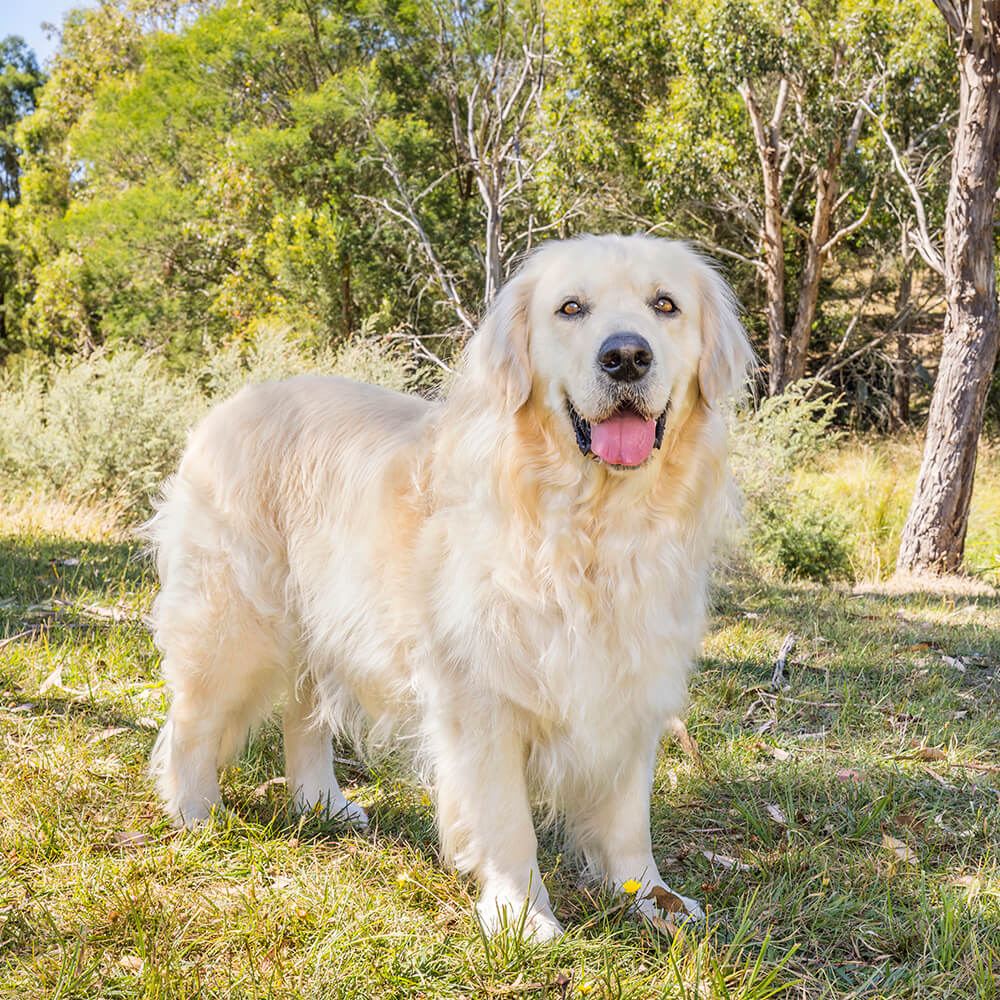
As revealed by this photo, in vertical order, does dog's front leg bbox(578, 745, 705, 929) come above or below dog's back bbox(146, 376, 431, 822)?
below

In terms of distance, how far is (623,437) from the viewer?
6.76 ft

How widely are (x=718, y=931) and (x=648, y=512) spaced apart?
1.04 m

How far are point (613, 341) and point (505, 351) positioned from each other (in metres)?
0.33

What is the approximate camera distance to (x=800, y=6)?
1152cm

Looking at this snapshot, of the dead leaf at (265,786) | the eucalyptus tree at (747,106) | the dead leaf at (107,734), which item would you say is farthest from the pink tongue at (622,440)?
the eucalyptus tree at (747,106)

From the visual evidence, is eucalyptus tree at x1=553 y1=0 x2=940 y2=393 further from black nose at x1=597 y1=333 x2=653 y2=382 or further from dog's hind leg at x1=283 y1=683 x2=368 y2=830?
dog's hind leg at x1=283 y1=683 x2=368 y2=830

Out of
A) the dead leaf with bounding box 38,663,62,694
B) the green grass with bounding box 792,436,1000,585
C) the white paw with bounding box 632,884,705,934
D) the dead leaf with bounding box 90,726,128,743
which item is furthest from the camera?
the green grass with bounding box 792,436,1000,585

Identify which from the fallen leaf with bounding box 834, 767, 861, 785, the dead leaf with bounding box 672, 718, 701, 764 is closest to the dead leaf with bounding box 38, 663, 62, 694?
the dead leaf with bounding box 672, 718, 701, 764

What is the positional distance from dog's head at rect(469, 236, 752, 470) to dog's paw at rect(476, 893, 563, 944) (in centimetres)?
106

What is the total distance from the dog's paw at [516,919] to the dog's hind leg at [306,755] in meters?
0.75

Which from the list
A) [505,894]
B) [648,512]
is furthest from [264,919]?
[648,512]

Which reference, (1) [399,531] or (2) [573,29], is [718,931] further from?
(2) [573,29]

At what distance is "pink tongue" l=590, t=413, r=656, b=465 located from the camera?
2.05 metres

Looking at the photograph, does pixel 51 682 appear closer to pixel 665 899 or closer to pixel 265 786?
pixel 265 786
